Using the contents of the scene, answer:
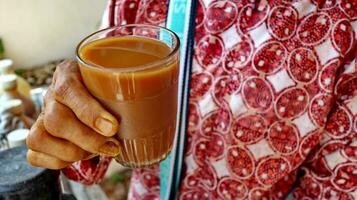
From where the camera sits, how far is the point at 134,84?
56 centimetres

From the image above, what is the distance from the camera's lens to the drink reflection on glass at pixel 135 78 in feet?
1.83

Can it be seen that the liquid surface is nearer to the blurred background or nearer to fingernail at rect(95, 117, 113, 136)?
fingernail at rect(95, 117, 113, 136)

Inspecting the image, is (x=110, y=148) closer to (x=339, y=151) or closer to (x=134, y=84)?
(x=134, y=84)

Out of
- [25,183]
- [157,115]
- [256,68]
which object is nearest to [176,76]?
[157,115]

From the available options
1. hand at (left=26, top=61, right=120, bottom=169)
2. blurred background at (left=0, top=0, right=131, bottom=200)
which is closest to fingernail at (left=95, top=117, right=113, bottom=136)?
hand at (left=26, top=61, right=120, bottom=169)

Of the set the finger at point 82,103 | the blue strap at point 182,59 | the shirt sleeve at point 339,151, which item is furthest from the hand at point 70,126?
the shirt sleeve at point 339,151

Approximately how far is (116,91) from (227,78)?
278 millimetres

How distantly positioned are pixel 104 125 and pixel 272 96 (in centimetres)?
30

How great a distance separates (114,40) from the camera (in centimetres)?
61

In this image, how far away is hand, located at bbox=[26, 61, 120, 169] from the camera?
585 mm

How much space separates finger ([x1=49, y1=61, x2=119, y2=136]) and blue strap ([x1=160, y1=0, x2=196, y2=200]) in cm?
23

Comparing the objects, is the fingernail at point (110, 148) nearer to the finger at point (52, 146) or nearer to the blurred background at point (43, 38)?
the finger at point (52, 146)

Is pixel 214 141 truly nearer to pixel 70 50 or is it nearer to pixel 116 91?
pixel 116 91

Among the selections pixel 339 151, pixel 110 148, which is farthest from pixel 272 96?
pixel 110 148
